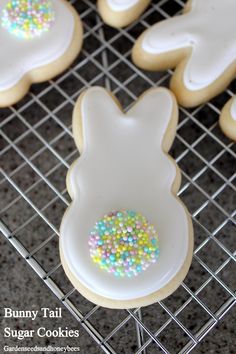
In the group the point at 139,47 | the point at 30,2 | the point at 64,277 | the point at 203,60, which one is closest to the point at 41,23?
the point at 30,2

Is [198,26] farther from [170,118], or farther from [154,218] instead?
[154,218]

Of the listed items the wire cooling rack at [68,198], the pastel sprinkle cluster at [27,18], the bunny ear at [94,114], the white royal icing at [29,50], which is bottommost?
the wire cooling rack at [68,198]

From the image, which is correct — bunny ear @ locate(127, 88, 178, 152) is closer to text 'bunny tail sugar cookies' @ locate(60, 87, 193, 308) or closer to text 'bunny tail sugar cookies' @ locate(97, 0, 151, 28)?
text 'bunny tail sugar cookies' @ locate(60, 87, 193, 308)

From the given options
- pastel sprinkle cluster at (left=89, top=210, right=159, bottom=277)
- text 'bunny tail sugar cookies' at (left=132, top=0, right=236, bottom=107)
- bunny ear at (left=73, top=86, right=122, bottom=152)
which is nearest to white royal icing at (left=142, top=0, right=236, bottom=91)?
text 'bunny tail sugar cookies' at (left=132, top=0, right=236, bottom=107)

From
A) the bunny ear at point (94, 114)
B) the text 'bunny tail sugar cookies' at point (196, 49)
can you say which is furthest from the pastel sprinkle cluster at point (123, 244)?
the text 'bunny tail sugar cookies' at point (196, 49)

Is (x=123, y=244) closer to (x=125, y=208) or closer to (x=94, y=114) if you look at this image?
(x=125, y=208)

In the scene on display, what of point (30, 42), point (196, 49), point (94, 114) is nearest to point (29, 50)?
point (30, 42)

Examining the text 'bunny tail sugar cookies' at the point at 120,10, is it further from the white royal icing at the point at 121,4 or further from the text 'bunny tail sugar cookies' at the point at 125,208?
the text 'bunny tail sugar cookies' at the point at 125,208
